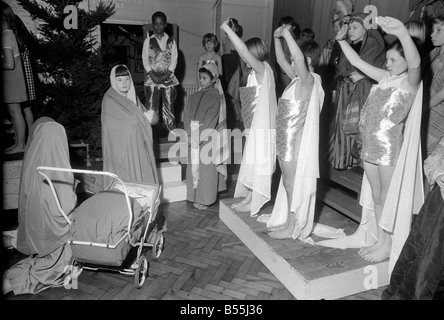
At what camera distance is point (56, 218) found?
2695mm

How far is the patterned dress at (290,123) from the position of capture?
284 centimetres

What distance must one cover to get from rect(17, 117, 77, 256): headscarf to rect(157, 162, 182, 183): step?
172 centimetres

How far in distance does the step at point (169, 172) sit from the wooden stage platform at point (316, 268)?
1.59m

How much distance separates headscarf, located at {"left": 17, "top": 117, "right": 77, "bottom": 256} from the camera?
103 inches

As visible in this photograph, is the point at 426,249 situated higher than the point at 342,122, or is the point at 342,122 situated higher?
the point at 342,122

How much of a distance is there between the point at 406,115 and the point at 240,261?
1.74 metres

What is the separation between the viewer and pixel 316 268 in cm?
264

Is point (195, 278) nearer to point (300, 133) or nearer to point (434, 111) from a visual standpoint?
point (300, 133)

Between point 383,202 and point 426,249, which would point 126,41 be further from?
point 426,249

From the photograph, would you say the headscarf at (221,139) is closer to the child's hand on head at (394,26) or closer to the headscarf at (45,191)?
the headscarf at (45,191)

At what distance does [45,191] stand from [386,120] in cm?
243

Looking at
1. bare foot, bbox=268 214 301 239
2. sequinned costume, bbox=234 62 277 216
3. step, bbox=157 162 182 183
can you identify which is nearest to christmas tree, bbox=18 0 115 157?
step, bbox=157 162 182 183

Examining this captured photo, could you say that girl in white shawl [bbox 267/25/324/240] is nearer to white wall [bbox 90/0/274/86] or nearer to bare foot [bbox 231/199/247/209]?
bare foot [bbox 231/199/247/209]
